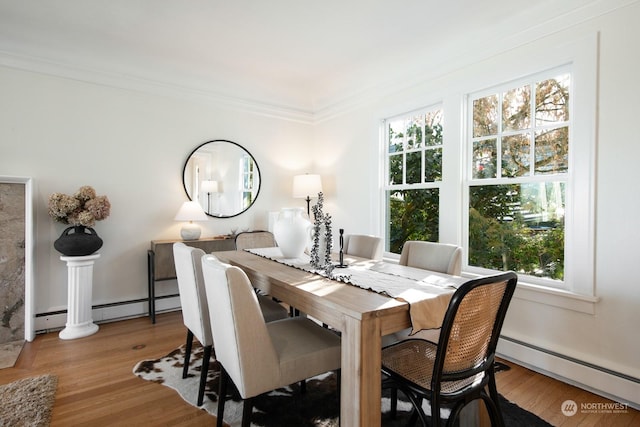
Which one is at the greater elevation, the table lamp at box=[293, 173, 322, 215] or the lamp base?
the table lamp at box=[293, 173, 322, 215]

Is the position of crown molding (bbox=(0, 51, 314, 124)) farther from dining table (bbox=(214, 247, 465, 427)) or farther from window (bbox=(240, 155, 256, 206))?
dining table (bbox=(214, 247, 465, 427))

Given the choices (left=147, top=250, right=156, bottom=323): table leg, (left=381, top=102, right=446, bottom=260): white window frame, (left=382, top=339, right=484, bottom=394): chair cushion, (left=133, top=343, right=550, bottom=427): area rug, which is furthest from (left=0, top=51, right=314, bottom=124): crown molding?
(left=382, top=339, right=484, bottom=394): chair cushion

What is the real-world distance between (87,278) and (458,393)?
3272 millimetres

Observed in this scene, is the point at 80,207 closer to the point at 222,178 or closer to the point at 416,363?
the point at 222,178

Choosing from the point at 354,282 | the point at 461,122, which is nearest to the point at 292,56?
the point at 461,122

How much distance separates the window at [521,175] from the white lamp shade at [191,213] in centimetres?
272

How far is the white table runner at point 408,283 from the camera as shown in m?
1.49

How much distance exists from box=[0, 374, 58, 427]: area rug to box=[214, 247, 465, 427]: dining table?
1.40 metres

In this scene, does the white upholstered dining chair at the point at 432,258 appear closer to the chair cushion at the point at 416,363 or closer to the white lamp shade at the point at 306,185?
the chair cushion at the point at 416,363

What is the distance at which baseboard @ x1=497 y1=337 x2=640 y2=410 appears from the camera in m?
2.11

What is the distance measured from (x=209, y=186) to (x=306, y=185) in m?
1.18

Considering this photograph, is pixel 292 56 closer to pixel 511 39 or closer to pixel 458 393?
pixel 511 39

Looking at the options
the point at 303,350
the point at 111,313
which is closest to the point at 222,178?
the point at 111,313

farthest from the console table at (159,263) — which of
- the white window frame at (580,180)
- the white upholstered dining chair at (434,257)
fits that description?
the white window frame at (580,180)
